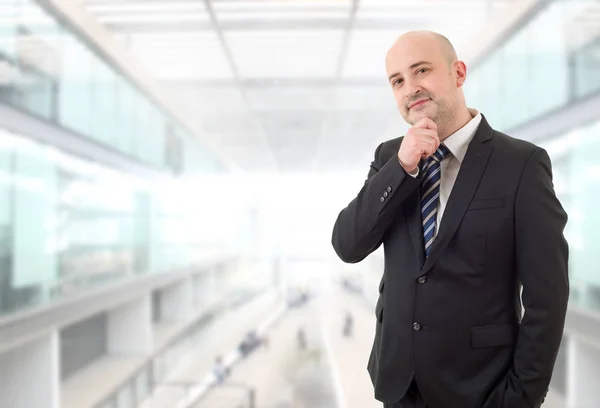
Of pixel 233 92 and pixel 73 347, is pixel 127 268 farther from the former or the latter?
pixel 233 92

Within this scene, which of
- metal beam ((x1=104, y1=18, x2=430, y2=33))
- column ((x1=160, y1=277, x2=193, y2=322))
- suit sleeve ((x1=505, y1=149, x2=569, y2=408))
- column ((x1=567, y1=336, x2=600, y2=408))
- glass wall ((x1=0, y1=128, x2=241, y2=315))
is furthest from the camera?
column ((x1=160, y1=277, x2=193, y2=322))

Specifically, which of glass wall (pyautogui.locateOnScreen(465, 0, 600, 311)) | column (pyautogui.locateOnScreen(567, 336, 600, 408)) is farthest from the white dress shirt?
column (pyautogui.locateOnScreen(567, 336, 600, 408))

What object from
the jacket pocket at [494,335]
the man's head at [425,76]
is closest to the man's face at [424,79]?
the man's head at [425,76]

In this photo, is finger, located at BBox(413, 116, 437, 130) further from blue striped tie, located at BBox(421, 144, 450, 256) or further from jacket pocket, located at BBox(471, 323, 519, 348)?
jacket pocket, located at BBox(471, 323, 519, 348)

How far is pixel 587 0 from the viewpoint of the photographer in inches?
114

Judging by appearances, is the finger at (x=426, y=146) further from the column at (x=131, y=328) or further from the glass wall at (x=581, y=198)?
the column at (x=131, y=328)

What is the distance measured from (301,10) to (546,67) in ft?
5.29

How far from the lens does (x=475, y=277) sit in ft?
3.56

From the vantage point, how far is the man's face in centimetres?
112

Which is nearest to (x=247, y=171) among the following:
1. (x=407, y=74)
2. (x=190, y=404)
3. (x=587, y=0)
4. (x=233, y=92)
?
(x=233, y=92)

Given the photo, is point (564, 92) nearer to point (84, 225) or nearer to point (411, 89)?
point (411, 89)

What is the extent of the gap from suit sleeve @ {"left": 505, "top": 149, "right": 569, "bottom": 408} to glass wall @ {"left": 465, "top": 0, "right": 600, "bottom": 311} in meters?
1.96

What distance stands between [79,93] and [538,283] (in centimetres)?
380

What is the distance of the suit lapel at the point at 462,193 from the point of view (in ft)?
3.53
